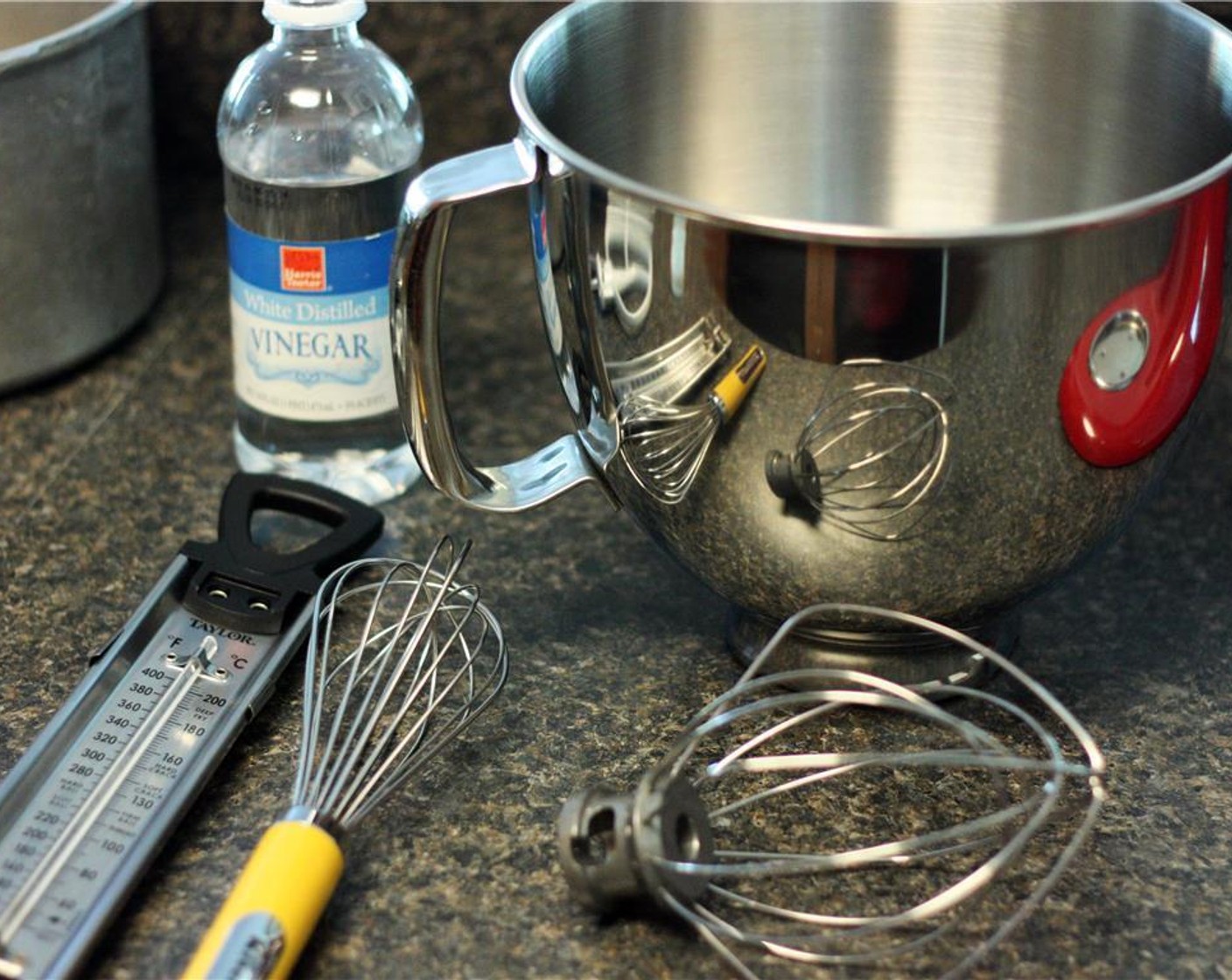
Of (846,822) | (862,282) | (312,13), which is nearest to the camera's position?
(862,282)

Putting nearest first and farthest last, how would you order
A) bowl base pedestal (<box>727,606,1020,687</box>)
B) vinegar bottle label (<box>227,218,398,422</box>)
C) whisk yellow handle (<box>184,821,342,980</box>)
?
whisk yellow handle (<box>184,821,342,980</box>) < bowl base pedestal (<box>727,606,1020,687</box>) < vinegar bottle label (<box>227,218,398,422</box>)

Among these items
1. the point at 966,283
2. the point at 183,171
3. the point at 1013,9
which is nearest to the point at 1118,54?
the point at 1013,9

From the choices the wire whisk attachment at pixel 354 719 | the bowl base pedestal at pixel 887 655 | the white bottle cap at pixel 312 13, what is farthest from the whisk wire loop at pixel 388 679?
the white bottle cap at pixel 312 13

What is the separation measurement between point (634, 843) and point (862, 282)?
192mm

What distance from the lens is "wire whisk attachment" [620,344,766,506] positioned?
0.57 metres

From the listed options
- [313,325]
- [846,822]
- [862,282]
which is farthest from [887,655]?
[313,325]

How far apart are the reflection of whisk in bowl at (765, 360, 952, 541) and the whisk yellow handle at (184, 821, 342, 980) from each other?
0.20 m

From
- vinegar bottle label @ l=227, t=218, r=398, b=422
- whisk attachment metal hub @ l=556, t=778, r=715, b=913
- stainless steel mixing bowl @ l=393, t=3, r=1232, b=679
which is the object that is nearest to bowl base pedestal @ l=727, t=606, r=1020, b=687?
stainless steel mixing bowl @ l=393, t=3, r=1232, b=679

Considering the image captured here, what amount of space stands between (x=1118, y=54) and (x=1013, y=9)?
0.05 metres

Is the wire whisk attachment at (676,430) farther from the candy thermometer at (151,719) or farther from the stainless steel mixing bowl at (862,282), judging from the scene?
the candy thermometer at (151,719)

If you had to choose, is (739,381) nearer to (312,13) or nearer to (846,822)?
(846,822)

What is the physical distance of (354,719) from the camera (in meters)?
0.67

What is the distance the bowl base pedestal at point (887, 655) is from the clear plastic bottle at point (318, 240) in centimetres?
23

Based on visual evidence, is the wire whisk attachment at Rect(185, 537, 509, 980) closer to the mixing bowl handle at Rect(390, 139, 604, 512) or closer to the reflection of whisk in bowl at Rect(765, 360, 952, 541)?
the mixing bowl handle at Rect(390, 139, 604, 512)
